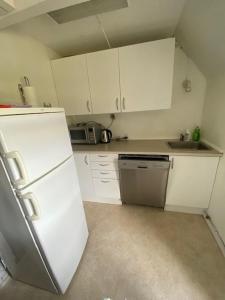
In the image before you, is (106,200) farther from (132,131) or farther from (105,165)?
(132,131)

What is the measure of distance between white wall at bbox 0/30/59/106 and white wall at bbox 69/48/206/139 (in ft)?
2.38

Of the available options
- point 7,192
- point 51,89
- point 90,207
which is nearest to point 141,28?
point 51,89

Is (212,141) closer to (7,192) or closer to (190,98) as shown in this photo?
(190,98)

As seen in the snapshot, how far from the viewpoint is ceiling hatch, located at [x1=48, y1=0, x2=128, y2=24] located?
1236 mm

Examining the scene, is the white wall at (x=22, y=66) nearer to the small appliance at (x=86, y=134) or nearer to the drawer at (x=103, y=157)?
the small appliance at (x=86, y=134)

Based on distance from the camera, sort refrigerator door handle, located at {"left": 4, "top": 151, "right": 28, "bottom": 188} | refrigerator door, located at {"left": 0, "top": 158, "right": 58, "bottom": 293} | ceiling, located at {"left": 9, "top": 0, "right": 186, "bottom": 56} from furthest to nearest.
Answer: ceiling, located at {"left": 9, "top": 0, "right": 186, "bottom": 56} → refrigerator door, located at {"left": 0, "top": 158, "right": 58, "bottom": 293} → refrigerator door handle, located at {"left": 4, "top": 151, "right": 28, "bottom": 188}

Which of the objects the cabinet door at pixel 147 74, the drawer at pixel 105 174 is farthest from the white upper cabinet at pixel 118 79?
the drawer at pixel 105 174

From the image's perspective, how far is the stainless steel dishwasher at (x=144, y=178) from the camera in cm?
172

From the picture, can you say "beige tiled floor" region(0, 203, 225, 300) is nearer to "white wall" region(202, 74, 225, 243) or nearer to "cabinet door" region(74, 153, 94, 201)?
"white wall" region(202, 74, 225, 243)

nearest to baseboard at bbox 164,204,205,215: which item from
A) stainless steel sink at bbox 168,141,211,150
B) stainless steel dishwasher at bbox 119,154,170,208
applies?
stainless steel dishwasher at bbox 119,154,170,208

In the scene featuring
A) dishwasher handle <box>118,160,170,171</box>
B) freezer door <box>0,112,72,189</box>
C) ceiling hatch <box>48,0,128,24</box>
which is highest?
ceiling hatch <box>48,0,128,24</box>

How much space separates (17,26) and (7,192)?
5.69ft

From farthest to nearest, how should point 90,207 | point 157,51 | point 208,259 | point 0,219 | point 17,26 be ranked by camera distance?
point 90,207, point 157,51, point 17,26, point 208,259, point 0,219

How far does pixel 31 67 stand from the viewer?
1750 mm
